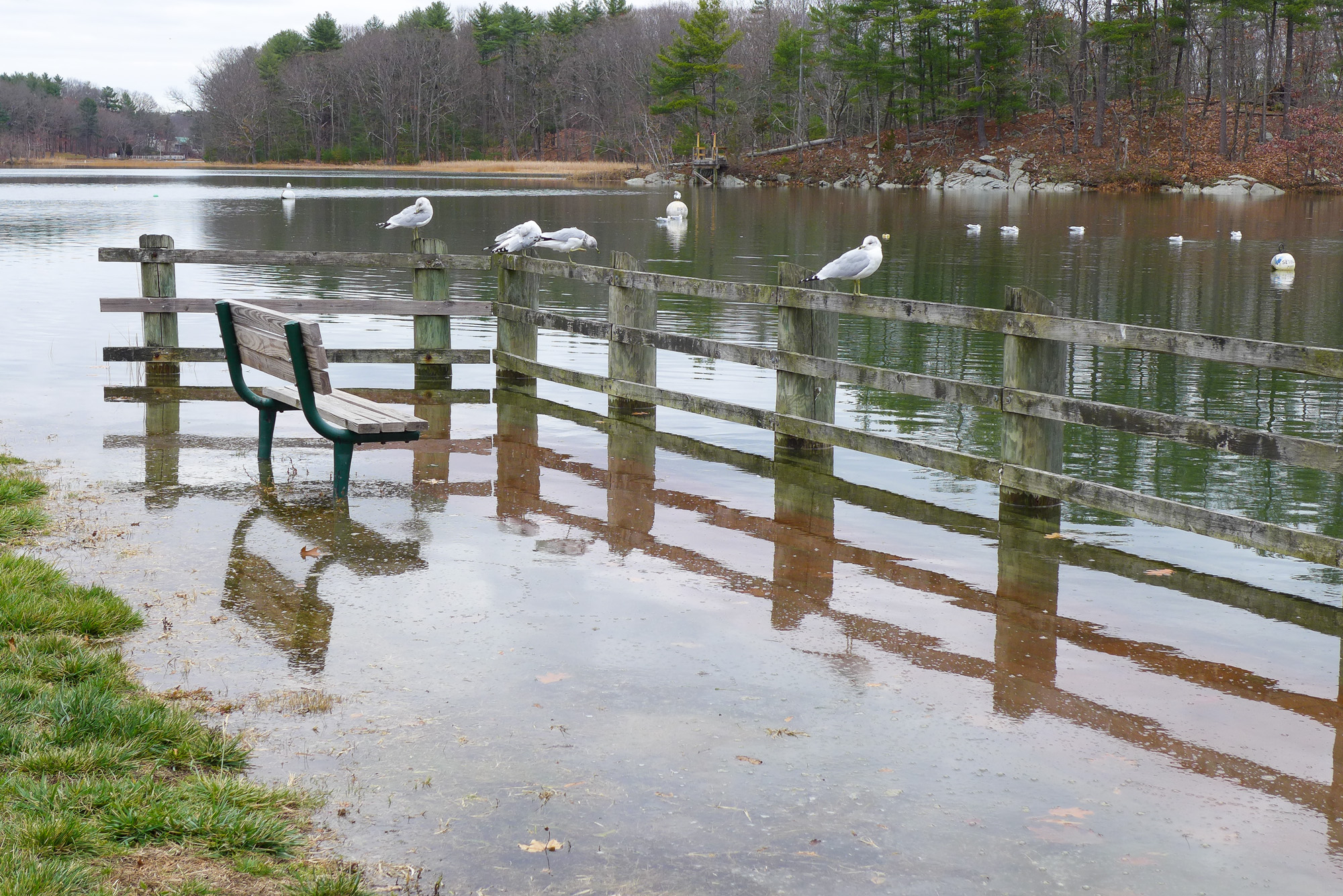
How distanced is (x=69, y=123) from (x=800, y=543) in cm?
17655

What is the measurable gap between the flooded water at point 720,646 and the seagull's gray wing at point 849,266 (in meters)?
1.56

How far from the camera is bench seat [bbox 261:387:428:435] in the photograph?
7289mm

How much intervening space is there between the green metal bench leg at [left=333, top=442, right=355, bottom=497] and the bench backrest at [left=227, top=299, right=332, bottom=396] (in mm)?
347

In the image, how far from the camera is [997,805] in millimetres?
4109

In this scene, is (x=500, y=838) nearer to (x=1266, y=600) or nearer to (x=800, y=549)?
(x=800, y=549)

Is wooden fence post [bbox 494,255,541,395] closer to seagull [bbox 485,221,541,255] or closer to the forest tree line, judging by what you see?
seagull [bbox 485,221,541,255]

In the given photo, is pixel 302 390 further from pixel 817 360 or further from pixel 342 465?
pixel 817 360

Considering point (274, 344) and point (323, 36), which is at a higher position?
point (323, 36)

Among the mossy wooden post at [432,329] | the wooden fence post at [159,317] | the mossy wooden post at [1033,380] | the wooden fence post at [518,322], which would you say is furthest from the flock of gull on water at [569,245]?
the wooden fence post at [159,317]

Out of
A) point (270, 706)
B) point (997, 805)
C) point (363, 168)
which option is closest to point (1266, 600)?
point (997, 805)

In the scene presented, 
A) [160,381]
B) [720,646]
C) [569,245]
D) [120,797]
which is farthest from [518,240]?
[120,797]

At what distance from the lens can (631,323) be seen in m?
10.7

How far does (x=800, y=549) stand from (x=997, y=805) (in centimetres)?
335

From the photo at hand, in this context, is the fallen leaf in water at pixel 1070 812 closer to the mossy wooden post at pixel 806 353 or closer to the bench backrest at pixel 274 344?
the bench backrest at pixel 274 344
